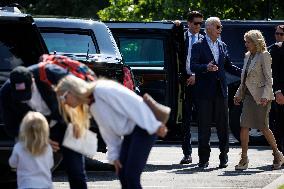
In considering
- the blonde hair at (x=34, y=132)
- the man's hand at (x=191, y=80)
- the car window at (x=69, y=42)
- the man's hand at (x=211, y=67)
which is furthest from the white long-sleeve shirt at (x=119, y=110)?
the man's hand at (x=191, y=80)

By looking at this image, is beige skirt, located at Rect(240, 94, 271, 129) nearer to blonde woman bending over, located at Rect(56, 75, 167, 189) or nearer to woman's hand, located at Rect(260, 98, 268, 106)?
woman's hand, located at Rect(260, 98, 268, 106)

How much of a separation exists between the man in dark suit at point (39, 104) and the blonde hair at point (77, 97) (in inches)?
10.3

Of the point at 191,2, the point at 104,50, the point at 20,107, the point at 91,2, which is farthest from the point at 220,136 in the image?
the point at 91,2

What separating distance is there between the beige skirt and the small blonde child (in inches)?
216

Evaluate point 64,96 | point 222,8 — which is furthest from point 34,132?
point 222,8

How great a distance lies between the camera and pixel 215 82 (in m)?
14.6

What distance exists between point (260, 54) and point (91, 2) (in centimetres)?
3118

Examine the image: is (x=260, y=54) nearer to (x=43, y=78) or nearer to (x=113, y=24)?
(x=113, y=24)

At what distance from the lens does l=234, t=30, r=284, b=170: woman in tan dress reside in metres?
14.4

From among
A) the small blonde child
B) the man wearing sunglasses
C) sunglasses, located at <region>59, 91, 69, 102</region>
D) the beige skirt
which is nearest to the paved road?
the man wearing sunglasses

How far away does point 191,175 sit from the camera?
541 inches

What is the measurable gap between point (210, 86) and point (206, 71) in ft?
0.63

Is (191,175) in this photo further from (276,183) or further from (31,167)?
(31,167)

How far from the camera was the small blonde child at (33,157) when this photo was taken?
362 inches
